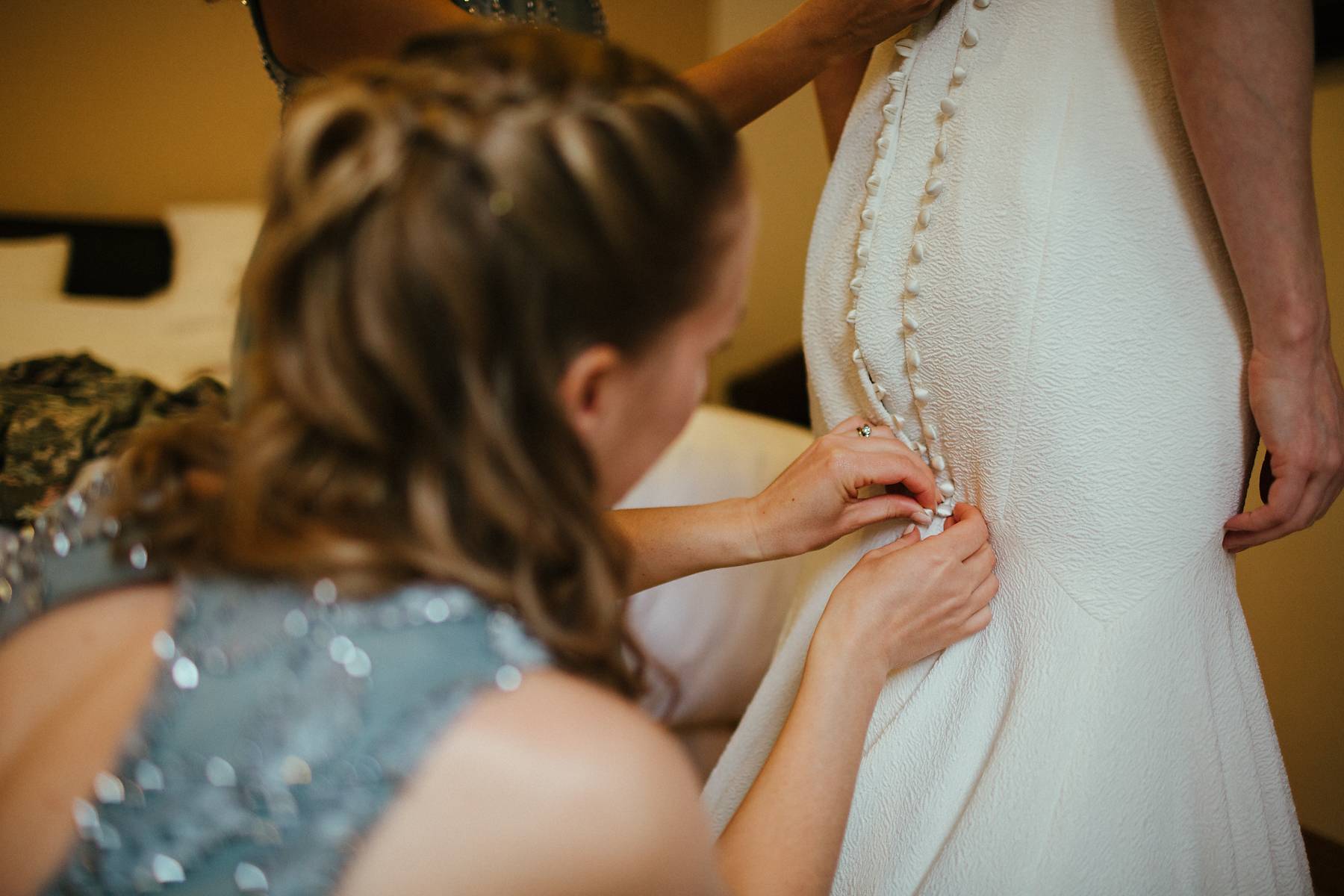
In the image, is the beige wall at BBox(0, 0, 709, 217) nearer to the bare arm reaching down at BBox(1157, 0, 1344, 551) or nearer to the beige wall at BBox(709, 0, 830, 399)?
the beige wall at BBox(709, 0, 830, 399)

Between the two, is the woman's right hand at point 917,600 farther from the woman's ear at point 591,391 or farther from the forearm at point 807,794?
the woman's ear at point 591,391

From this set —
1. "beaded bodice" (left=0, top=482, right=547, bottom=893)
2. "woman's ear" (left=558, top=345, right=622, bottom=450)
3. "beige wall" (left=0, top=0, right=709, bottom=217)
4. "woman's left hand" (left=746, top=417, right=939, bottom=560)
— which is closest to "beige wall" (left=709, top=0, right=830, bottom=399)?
"beige wall" (left=0, top=0, right=709, bottom=217)

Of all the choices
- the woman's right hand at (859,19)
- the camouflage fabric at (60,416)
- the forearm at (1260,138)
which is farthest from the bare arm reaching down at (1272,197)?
the camouflage fabric at (60,416)

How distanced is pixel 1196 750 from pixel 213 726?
26.0 inches

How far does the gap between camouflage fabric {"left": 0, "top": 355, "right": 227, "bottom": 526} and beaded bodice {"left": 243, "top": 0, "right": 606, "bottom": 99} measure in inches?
25.7

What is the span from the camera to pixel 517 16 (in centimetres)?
95

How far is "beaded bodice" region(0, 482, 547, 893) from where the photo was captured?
1.44ft

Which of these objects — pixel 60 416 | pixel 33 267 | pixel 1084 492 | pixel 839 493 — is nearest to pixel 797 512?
pixel 839 493

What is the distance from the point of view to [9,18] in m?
2.77

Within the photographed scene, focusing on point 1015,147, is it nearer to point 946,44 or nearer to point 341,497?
point 946,44

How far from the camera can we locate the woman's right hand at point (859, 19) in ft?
2.45

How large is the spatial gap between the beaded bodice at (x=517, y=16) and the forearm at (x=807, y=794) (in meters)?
0.71

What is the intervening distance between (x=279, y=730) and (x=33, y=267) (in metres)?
2.95

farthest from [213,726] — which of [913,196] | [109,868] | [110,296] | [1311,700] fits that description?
[110,296]
